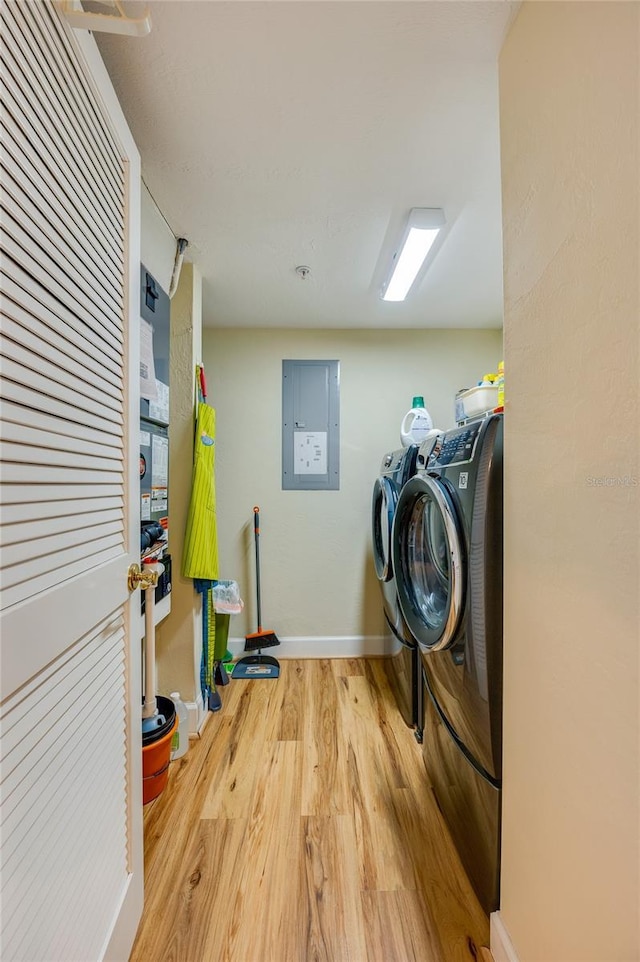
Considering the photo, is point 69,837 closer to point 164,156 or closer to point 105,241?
point 105,241

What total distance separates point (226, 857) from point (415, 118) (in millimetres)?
2339

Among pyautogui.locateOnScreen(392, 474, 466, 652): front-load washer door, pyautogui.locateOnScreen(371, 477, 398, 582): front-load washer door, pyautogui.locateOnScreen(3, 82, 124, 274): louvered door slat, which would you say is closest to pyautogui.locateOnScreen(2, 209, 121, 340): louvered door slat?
pyautogui.locateOnScreen(3, 82, 124, 274): louvered door slat

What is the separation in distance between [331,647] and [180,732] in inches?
47.8

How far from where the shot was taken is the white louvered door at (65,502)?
550 mm

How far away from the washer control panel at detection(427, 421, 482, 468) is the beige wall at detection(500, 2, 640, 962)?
0.18 metres

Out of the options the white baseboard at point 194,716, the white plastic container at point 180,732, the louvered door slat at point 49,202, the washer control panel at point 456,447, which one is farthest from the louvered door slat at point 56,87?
the white baseboard at point 194,716

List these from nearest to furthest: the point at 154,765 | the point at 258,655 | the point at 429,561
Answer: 1. the point at 154,765
2. the point at 429,561
3. the point at 258,655

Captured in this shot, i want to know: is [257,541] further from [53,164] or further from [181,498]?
[53,164]

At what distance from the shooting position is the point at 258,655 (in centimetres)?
256

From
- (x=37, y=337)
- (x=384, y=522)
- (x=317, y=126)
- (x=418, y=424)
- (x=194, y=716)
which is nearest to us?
(x=37, y=337)

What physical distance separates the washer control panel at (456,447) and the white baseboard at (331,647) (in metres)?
1.73

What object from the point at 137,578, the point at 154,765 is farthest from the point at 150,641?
the point at 154,765

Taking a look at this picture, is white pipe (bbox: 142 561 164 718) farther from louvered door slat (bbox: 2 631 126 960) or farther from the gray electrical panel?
the gray electrical panel

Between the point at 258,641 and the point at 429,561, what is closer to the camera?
the point at 429,561
